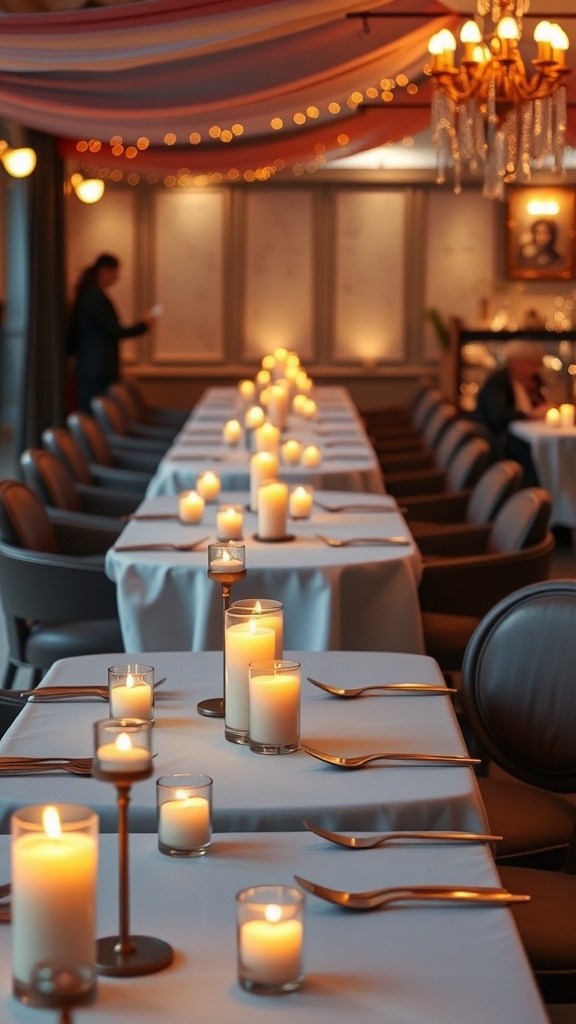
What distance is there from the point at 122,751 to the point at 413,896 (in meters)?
0.45

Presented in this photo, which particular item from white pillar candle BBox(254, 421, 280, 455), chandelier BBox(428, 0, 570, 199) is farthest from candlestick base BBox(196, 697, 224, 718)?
chandelier BBox(428, 0, 570, 199)

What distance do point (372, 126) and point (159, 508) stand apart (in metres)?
3.91

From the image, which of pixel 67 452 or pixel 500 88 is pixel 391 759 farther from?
pixel 67 452

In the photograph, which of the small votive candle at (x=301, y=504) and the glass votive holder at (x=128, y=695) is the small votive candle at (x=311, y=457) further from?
the glass votive holder at (x=128, y=695)

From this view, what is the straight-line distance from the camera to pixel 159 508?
4.84 m

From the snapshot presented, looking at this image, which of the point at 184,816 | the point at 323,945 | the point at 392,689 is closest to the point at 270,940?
the point at 323,945

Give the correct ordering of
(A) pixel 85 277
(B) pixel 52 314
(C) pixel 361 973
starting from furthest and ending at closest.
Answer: (A) pixel 85 277 < (B) pixel 52 314 < (C) pixel 361 973

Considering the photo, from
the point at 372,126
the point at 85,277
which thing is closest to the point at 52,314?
the point at 85,277

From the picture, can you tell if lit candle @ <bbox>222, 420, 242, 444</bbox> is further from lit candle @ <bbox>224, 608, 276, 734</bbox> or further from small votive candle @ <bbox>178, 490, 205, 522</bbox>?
lit candle @ <bbox>224, 608, 276, 734</bbox>

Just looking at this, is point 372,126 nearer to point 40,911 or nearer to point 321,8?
point 321,8

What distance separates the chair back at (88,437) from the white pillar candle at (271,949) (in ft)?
18.7

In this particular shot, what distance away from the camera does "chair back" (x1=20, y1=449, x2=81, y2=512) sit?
208 inches

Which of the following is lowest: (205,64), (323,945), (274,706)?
(323,945)

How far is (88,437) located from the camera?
707 centimetres
